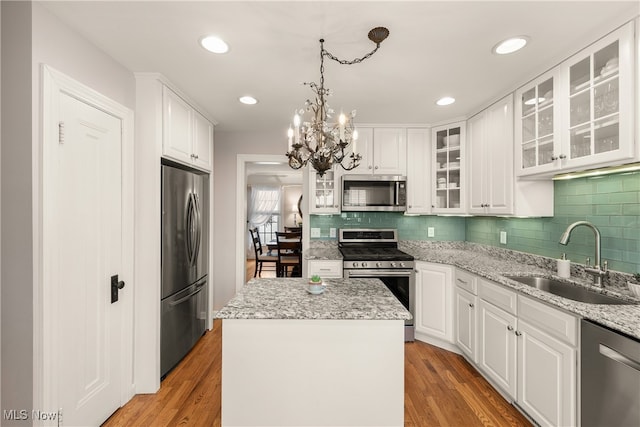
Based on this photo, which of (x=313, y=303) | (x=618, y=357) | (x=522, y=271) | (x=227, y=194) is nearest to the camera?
(x=618, y=357)

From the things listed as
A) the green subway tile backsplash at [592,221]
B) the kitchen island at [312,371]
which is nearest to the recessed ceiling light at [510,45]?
the green subway tile backsplash at [592,221]

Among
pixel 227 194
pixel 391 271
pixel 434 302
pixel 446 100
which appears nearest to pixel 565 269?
pixel 434 302

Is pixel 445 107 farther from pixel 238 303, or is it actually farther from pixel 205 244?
pixel 205 244

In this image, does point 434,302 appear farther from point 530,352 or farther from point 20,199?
point 20,199

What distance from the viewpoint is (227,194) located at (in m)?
3.84

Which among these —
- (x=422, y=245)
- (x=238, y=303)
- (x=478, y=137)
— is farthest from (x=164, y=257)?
(x=478, y=137)

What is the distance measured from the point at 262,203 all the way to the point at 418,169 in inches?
266

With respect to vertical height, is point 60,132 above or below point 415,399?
above

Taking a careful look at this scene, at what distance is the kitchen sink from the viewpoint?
181 cm

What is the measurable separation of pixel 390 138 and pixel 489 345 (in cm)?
238

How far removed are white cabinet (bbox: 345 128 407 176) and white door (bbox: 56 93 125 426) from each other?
251 centimetres

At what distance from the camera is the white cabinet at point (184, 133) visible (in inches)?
95.0

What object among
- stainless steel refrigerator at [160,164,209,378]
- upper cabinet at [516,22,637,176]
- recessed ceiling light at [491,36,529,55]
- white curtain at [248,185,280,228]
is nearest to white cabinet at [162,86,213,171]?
stainless steel refrigerator at [160,164,209,378]

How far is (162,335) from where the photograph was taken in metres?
2.45
